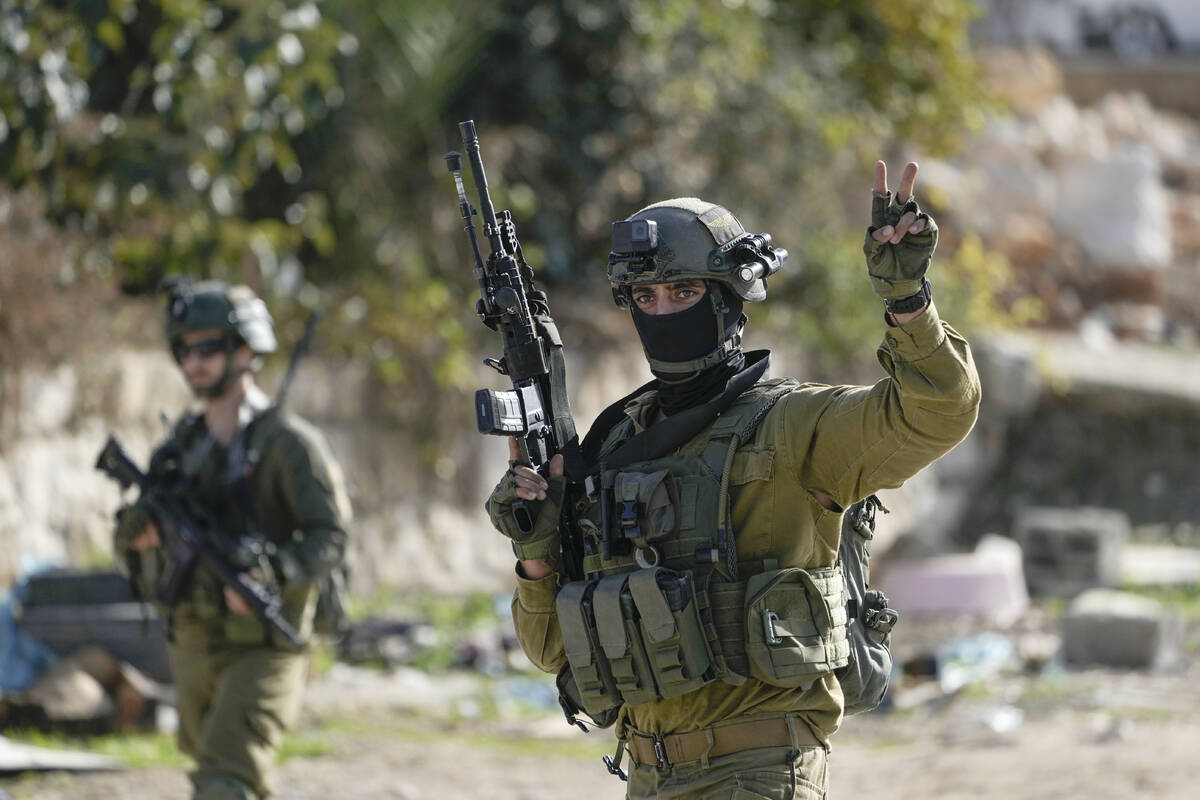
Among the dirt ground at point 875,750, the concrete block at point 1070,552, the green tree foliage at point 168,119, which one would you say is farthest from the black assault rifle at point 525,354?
the concrete block at point 1070,552

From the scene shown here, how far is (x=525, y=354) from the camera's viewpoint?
3701mm

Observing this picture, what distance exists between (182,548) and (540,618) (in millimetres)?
1936

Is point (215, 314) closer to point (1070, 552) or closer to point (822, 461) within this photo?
point (822, 461)

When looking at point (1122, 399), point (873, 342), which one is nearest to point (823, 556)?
point (873, 342)

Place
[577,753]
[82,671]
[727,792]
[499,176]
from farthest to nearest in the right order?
1. [499,176]
2. [577,753]
3. [82,671]
4. [727,792]

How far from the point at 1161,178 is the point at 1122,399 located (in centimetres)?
822

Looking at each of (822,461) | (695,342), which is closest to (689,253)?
(695,342)

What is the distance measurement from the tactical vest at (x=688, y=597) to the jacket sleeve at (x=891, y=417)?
0.46 ft

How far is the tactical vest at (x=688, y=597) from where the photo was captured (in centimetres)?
333

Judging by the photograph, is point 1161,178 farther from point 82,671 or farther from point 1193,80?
point 82,671

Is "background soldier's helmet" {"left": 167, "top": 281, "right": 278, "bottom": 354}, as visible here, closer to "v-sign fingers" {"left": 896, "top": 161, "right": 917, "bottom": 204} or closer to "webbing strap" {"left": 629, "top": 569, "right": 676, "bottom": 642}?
"webbing strap" {"left": 629, "top": 569, "right": 676, "bottom": 642}

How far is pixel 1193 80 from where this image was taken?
2597 cm

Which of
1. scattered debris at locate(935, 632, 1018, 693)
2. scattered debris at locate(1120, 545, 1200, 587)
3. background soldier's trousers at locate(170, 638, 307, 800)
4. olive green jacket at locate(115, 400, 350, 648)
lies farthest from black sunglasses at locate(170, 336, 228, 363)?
scattered debris at locate(1120, 545, 1200, 587)

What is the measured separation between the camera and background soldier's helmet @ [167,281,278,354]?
210 inches
